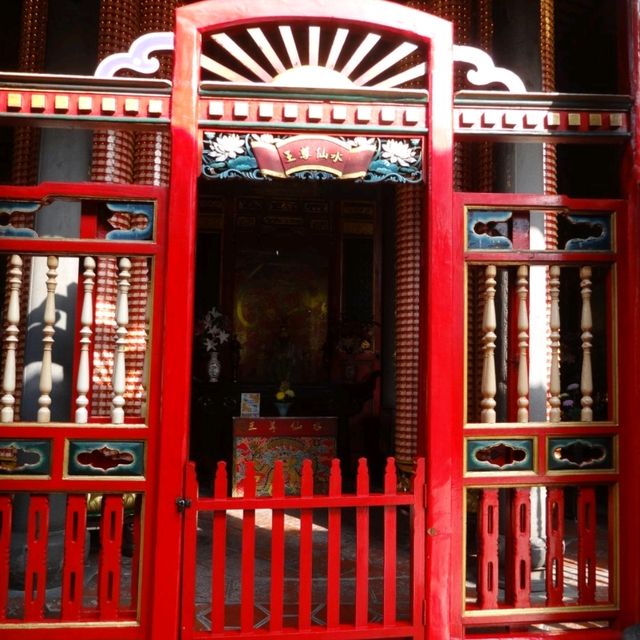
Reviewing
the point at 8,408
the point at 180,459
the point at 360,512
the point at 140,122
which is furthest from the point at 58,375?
the point at 360,512

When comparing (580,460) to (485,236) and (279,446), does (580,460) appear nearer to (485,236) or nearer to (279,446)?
(485,236)

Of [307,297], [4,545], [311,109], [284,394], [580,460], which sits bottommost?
[4,545]

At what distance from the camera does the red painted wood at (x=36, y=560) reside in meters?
3.05

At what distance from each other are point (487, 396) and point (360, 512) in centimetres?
91

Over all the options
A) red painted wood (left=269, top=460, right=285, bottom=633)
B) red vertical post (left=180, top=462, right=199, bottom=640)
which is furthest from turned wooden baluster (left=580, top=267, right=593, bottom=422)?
red vertical post (left=180, top=462, right=199, bottom=640)

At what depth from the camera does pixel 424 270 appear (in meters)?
3.36

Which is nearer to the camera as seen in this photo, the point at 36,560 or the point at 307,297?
the point at 36,560

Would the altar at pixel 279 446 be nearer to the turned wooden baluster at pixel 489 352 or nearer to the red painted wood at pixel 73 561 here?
the red painted wood at pixel 73 561

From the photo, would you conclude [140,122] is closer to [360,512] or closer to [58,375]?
A: [58,375]

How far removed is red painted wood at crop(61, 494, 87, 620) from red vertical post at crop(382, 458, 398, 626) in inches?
59.9

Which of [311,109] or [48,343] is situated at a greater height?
[311,109]

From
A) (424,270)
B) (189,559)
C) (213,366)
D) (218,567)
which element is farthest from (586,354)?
(213,366)

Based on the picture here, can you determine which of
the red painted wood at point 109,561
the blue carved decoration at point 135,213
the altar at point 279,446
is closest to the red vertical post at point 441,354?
the blue carved decoration at point 135,213

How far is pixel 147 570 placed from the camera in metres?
3.08
